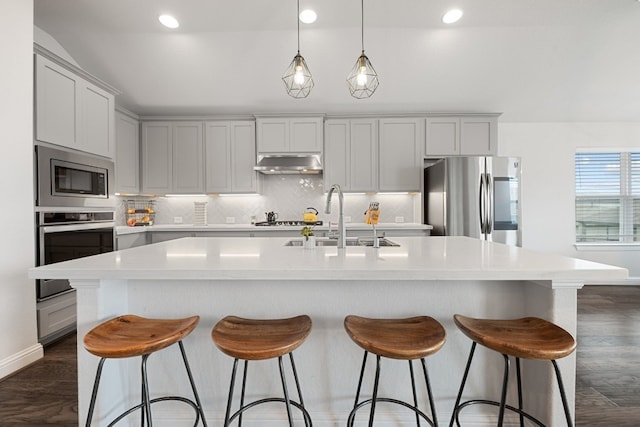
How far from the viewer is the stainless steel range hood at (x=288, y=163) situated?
4.13 meters

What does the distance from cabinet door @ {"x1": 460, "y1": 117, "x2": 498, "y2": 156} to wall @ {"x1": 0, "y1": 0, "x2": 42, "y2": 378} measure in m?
4.54

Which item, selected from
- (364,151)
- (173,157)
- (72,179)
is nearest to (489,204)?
(364,151)

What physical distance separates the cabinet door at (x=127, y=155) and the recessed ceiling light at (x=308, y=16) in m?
2.63

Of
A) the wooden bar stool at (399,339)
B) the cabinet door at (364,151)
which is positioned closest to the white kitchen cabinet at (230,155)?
the cabinet door at (364,151)

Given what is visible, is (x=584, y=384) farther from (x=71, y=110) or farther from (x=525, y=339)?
(x=71, y=110)

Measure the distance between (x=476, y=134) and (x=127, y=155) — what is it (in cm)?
468

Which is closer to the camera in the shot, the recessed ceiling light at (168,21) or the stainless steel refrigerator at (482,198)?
the recessed ceiling light at (168,21)

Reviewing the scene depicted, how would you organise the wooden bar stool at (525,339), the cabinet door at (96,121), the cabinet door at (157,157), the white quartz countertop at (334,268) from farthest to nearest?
the cabinet door at (157,157)
the cabinet door at (96,121)
the white quartz countertop at (334,268)
the wooden bar stool at (525,339)

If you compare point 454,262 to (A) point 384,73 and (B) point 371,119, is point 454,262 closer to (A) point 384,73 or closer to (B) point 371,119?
(A) point 384,73

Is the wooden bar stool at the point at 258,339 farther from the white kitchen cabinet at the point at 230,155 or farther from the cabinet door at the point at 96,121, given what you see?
the white kitchen cabinet at the point at 230,155

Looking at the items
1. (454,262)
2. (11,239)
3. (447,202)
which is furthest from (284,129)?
(454,262)

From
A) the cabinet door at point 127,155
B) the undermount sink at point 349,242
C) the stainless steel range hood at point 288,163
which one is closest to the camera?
the undermount sink at point 349,242

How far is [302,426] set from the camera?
1.59 metres

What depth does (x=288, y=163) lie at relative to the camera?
13.6 feet
